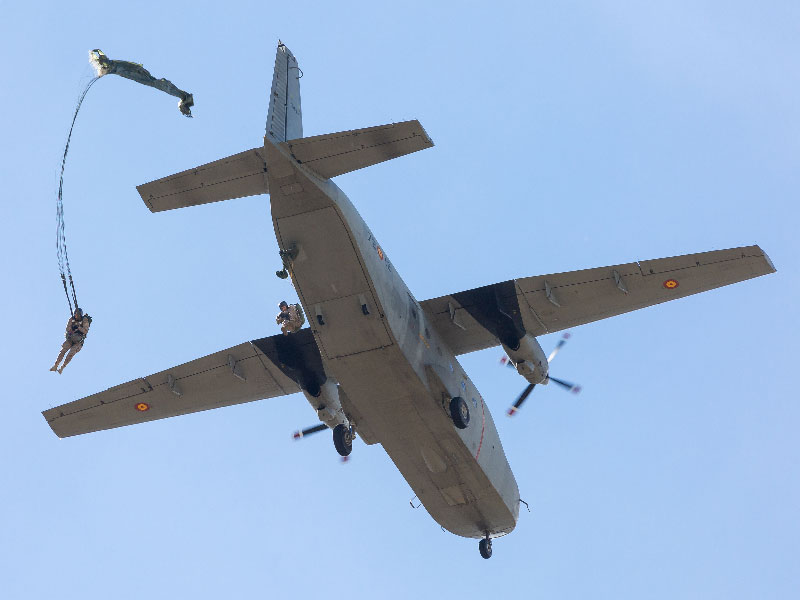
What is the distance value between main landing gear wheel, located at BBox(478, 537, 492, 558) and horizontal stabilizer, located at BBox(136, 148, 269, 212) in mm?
12124

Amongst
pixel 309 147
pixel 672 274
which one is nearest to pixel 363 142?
pixel 309 147

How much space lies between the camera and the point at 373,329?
23859mm

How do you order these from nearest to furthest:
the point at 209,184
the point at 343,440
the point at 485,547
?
the point at 209,184 → the point at 343,440 → the point at 485,547

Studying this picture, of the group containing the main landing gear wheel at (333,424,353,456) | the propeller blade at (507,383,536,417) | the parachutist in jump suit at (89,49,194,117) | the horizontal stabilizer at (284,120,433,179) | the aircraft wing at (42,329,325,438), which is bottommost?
the propeller blade at (507,383,536,417)

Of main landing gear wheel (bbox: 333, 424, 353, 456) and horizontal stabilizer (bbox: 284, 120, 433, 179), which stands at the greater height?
horizontal stabilizer (bbox: 284, 120, 433, 179)

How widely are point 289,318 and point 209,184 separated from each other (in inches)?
143

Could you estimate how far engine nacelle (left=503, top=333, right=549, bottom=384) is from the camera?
26953 millimetres

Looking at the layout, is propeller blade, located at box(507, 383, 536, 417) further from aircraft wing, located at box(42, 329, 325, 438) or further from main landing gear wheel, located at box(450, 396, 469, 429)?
aircraft wing, located at box(42, 329, 325, 438)

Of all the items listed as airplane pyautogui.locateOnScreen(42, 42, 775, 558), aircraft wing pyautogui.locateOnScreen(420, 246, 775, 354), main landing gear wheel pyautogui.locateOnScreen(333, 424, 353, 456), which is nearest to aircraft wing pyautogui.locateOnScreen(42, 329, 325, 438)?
airplane pyautogui.locateOnScreen(42, 42, 775, 558)

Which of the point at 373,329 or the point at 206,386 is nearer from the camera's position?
the point at 373,329

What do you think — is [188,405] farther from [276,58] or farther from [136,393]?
[276,58]

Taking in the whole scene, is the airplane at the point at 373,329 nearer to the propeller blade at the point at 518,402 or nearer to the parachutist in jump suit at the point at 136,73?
the propeller blade at the point at 518,402

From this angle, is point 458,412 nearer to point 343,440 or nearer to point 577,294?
point 343,440

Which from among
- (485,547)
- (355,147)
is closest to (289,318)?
(355,147)
